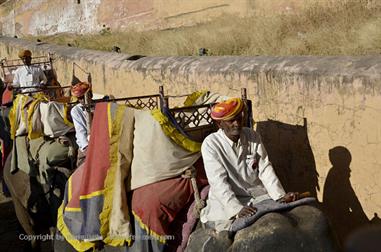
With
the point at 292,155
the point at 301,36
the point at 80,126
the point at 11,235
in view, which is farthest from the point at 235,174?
the point at 11,235

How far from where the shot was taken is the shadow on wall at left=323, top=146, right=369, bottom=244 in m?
5.24

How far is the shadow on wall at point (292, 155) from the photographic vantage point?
5738 mm

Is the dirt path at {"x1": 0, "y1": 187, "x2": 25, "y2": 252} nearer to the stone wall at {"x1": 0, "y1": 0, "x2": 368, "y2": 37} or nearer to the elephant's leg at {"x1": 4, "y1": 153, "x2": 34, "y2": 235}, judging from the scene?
the elephant's leg at {"x1": 4, "y1": 153, "x2": 34, "y2": 235}

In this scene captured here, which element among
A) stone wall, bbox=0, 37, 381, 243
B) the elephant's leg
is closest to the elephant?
the elephant's leg

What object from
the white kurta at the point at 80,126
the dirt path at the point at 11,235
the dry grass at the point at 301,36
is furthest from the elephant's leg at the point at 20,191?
the dry grass at the point at 301,36

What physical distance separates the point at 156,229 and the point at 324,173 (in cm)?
201

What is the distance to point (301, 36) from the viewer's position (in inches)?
357

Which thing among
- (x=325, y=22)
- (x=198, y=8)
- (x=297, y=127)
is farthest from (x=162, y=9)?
(x=297, y=127)

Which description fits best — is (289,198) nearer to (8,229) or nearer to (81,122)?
(81,122)

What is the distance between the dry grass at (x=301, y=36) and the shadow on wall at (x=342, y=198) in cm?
198

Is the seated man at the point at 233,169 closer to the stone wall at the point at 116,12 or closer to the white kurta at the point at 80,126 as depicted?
the white kurta at the point at 80,126

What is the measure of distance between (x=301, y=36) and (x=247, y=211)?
233 inches

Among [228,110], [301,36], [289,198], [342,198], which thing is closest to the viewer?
[289,198]

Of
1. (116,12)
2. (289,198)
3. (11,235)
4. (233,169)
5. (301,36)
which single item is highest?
(116,12)
